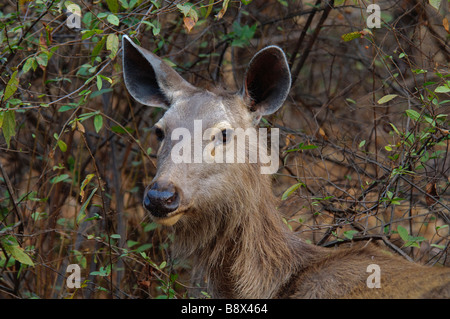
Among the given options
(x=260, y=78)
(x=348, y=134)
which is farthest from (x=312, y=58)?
(x=260, y=78)

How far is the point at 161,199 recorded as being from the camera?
14.5 feet

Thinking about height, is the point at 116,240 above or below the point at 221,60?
below

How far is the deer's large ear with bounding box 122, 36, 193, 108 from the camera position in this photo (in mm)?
5535

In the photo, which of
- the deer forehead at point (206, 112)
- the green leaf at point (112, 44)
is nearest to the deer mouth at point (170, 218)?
the deer forehead at point (206, 112)

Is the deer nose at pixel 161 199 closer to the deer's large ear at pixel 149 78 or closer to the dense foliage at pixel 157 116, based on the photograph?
the deer's large ear at pixel 149 78

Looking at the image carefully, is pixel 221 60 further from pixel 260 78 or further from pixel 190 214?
pixel 190 214

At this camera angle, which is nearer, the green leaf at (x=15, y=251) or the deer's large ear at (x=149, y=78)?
the green leaf at (x=15, y=251)

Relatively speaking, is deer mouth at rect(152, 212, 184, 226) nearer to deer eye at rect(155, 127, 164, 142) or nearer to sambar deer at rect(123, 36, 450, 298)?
sambar deer at rect(123, 36, 450, 298)

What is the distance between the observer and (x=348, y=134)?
773 cm

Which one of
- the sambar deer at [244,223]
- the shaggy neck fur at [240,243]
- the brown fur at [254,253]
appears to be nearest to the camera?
the sambar deer at [244,223]

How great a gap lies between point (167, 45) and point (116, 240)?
8.25ft

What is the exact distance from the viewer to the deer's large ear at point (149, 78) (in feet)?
18.2

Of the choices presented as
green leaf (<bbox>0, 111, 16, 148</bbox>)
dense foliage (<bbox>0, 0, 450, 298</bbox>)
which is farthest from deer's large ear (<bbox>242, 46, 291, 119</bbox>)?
green leaf (<bbox>0, 111, 16, 148</bbox>)

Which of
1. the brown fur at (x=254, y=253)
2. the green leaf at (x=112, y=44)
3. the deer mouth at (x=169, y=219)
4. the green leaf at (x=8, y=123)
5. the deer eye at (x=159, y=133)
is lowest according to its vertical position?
the brown fur at (x=254, y=253)
